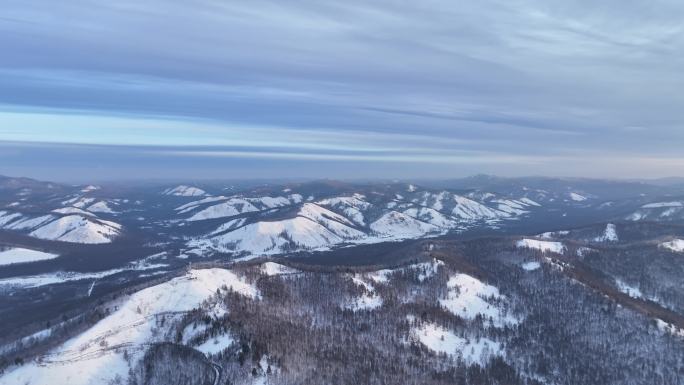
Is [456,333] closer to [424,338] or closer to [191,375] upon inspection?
[424,338]

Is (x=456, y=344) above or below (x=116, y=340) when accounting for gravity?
below

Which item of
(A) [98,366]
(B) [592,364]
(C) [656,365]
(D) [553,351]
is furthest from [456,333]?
(A) [98,366]

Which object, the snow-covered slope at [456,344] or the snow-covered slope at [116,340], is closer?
the snow-covered slope at [116,340]

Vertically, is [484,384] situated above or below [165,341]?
below

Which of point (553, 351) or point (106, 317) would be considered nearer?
point (106, 317)

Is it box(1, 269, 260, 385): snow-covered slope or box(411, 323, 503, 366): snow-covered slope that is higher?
box(1, 269, 260, 385): snow-covered slope

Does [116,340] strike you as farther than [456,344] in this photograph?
No

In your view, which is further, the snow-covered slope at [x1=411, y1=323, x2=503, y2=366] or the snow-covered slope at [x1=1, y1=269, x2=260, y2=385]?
the snow-covered slope at [x1=411, y1=323, x2=503, y2=366]

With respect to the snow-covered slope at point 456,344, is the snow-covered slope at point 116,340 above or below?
above

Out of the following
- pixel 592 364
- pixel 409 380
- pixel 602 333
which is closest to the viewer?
pixel 409 380

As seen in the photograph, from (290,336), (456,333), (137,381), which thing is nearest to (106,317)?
(137,381)

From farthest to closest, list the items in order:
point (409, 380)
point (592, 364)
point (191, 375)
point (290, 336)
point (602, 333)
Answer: point (602, 333) → point (592, 364) → point (290, 336) → point (409, 380) → point (191, 375)
